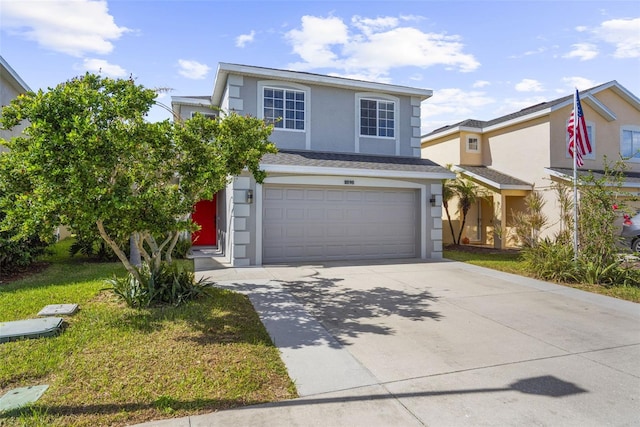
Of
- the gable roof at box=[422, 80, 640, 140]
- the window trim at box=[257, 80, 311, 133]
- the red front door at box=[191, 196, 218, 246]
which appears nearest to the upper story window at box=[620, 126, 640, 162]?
the gable roof at box=[422, 80, 640, 140]

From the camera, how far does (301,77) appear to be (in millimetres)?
11195

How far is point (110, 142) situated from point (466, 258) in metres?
10.7

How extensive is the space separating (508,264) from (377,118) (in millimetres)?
6314

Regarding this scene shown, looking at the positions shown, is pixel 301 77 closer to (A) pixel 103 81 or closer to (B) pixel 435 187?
(B) pixel 435 187

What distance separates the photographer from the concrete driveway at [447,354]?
2.97m

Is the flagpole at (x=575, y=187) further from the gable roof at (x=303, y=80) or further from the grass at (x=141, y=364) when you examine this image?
the grass at (x=141, y=364)

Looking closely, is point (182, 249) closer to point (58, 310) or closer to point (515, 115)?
point (58, 310)

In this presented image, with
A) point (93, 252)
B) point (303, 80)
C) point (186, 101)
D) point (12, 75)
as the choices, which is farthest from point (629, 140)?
point (12, 75)

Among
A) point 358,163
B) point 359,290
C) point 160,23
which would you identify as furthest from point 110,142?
point 358,163

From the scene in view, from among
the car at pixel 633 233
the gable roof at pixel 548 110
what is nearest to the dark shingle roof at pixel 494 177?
the gable roof at pixel 548 110

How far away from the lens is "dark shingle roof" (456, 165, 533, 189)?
1432 centimetres

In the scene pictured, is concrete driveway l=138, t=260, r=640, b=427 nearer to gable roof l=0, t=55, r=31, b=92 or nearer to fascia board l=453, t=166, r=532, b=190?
fascia board l=453, t=166, r=532, b=190

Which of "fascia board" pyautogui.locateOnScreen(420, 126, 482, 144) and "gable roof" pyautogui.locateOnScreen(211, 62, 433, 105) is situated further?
"fascia board" pyautogui.locateOnScreen(420, 126, 482, 144)

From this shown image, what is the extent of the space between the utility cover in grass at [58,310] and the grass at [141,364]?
0.43 feet
